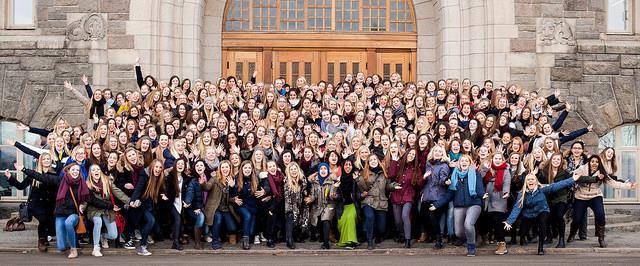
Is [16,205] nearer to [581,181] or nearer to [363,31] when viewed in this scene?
[363,31]

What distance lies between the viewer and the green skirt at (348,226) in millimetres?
11562

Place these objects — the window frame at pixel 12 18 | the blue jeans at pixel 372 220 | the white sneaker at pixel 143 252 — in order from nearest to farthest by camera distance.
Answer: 1. the white sneaker at pixel 143 252
2. the blue jeans at pixel 372 220
3. the window frame at pixel 12 18

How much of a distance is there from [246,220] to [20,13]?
815 cm

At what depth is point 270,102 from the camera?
45.0 ft

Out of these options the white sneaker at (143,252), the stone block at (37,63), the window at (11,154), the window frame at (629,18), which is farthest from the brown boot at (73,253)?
the window frame at (629,18)

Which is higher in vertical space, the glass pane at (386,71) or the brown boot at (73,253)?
the glass pane at (386,71)

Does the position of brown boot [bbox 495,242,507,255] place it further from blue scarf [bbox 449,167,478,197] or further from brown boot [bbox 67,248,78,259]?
brown boot [bbox 67,248,78,259]

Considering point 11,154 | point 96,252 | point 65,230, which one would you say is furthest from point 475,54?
point 11,154

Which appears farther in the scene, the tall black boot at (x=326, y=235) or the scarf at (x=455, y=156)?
the scarf at (x=455, y=156)

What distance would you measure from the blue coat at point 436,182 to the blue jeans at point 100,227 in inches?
168

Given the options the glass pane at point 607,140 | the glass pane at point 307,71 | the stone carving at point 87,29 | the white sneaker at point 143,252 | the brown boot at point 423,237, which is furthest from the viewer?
the glass pane at point 307,71

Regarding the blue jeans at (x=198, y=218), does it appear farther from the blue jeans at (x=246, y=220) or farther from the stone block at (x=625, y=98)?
the stone block at (x=625, y=98)

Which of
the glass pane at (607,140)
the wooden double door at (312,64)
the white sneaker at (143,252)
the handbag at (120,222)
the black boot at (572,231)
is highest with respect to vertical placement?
the wooden double door at (312,64)

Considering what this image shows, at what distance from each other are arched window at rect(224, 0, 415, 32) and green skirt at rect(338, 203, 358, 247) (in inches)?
265
